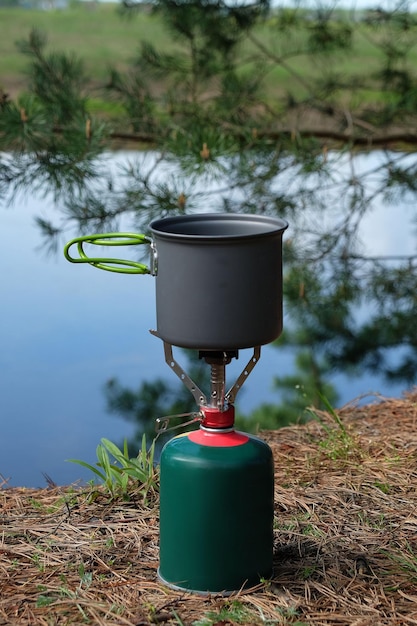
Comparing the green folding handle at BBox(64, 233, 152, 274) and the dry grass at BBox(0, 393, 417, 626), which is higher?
the green folding handle at BBox(64, 233, 152, 274)

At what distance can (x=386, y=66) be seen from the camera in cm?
430

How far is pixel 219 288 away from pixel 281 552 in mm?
611

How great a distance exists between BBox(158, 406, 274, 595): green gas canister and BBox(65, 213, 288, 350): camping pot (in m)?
0.18

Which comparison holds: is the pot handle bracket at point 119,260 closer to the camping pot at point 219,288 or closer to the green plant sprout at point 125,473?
the camping pot at point 219,288

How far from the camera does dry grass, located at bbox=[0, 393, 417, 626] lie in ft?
5.28

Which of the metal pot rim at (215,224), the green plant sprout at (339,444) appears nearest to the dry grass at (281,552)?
the green plant sprout at (339,444)

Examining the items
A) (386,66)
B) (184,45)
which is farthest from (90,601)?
(386,66)

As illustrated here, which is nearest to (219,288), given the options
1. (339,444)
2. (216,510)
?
(216,510)

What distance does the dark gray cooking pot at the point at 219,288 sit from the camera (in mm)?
1565

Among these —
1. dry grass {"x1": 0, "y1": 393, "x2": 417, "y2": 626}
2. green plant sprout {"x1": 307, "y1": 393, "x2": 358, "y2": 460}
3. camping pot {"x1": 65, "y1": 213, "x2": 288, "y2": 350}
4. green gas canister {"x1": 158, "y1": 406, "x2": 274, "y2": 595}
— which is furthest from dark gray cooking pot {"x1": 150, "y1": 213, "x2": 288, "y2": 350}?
green plant sprout {"x1": 307, "y1": 393, "x2": 358, "y2": 460}

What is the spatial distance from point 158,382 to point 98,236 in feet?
7.05

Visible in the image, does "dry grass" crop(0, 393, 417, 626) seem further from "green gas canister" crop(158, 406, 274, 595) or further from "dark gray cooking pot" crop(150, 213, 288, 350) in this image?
"dark gray cooking pot" crop(150, 213, 288, 350)

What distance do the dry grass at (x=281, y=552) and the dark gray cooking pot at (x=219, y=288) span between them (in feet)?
1.57

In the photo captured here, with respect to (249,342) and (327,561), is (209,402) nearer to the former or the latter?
(249,342)
